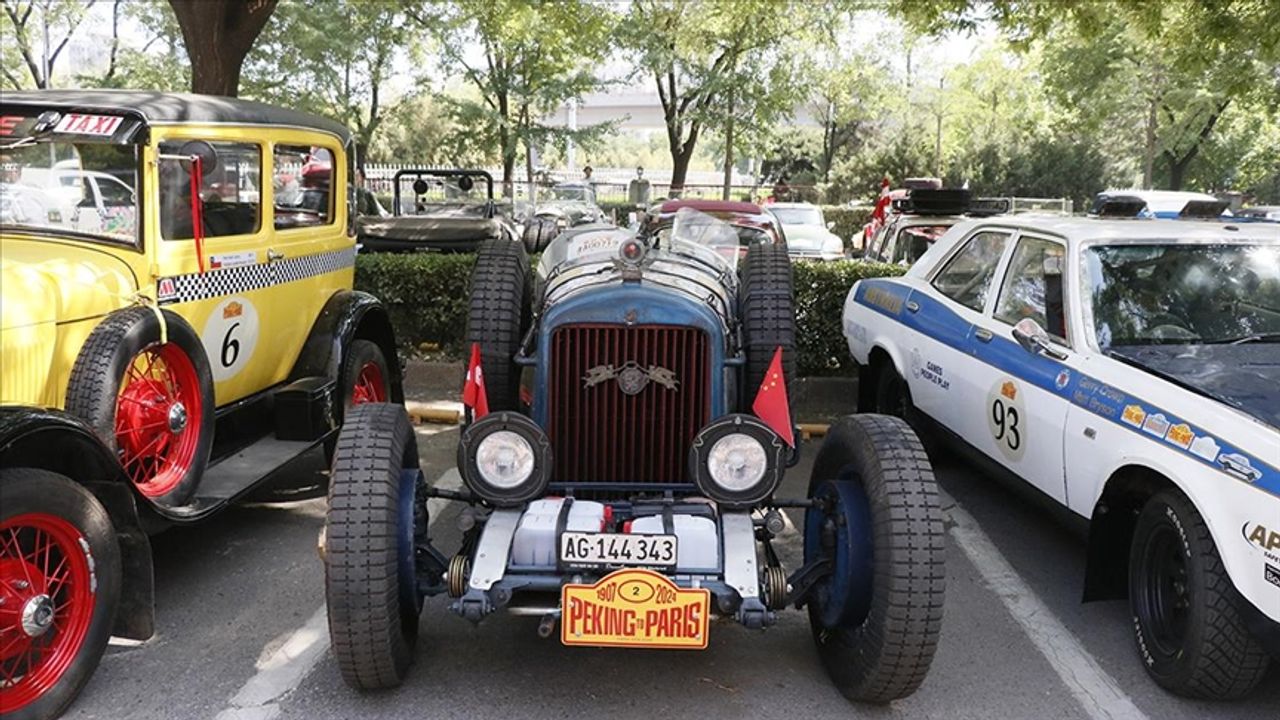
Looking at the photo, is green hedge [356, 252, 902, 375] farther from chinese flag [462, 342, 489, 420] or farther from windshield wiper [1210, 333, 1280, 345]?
chinese flag [462, 342, 489, 420]

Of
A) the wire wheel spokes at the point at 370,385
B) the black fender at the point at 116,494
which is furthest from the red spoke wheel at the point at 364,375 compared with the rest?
the black fender at the point at 116,494

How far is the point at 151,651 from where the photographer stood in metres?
4.04

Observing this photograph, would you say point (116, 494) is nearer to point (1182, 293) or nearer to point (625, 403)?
point (625, 403)

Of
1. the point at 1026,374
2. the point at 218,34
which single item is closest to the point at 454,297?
the point at 218,34

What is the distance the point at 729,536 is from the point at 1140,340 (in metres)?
2.40

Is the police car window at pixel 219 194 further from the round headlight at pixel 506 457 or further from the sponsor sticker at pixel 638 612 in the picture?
the sponsor sticker at pixel 638 612

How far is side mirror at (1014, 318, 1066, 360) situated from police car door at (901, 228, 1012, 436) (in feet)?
1.96

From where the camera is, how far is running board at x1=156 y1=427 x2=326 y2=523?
4.39 meters

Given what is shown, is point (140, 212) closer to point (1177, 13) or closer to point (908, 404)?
point (908, 404)

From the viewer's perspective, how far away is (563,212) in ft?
64.2

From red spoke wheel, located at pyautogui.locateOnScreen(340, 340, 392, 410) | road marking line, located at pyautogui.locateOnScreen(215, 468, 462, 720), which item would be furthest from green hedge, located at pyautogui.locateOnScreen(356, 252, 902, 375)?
road marking line, located at pyautogui.locateOnScreen(215, 468, 462, 720)

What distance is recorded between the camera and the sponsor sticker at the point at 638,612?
3234 millimetres

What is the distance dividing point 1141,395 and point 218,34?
8.88m

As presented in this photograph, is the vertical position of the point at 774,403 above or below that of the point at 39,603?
above
